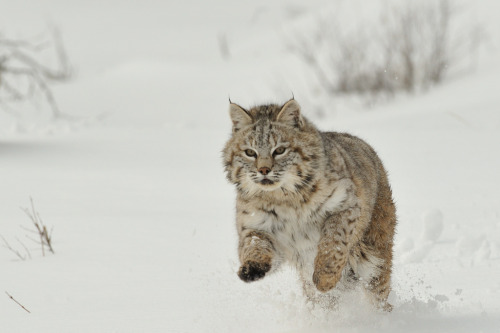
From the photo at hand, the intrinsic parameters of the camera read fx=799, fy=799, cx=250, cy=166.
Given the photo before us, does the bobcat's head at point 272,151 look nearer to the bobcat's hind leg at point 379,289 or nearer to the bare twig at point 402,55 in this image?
the bobcat's hind leg at point 379,289

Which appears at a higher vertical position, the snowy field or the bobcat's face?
the bobcat's face

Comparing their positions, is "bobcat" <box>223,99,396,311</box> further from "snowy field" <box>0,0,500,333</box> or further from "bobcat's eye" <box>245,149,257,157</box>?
"snowy field" <box>0,0,500,333</box>

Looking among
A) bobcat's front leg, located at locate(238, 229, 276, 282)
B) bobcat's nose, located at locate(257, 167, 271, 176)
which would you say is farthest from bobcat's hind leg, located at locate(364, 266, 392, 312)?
bobcat's nose, located at locate(257, 167, 271, 176)

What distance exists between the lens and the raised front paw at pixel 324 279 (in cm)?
426

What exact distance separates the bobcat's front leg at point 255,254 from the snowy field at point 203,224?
18.2 inches

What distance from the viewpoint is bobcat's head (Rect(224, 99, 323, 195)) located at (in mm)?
4402

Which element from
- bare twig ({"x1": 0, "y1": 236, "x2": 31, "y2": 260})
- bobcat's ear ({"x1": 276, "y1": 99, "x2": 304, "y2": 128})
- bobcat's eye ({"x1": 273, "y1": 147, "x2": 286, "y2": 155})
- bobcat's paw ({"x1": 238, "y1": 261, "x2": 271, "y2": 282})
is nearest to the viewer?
bobcat's paw ({"x1": 238, "y1": 261, "x2": 271, "y2": 282})

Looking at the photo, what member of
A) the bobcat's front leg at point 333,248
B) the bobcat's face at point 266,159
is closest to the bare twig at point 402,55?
the bobcat's face at point 266,159

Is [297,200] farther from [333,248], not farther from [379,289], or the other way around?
[379,289]

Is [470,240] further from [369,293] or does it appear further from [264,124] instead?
[264,124]

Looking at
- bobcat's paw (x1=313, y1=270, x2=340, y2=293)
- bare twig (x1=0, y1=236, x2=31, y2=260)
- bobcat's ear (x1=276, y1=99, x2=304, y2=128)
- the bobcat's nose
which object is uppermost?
bobcat's ear (x1=276, y1=99, x2=304, y2=128)

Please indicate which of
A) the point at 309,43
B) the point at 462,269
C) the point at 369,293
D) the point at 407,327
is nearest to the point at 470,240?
the point at 462,269

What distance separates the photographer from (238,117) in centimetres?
Result: 468

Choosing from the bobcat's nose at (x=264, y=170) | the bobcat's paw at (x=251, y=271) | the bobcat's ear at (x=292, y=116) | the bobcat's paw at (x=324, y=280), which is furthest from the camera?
the bobcat's ear at (x=292, y=116)
